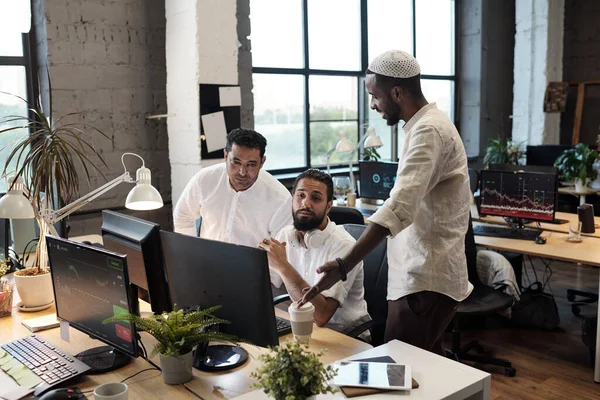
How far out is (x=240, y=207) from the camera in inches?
115

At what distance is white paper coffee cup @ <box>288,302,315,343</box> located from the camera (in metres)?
1.83

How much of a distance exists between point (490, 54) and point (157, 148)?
457 cm

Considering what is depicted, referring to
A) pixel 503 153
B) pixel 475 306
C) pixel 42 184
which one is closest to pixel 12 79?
pixel 42 184

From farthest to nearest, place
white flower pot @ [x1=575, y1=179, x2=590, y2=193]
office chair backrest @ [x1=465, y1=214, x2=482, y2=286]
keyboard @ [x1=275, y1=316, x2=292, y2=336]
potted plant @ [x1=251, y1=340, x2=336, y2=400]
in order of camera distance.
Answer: white flower pot @ [x1=575, y1=179, x2=590, y2=193] < office chair backrest @ [x1=465, y1=214, x2=482, y2=286] < keyboard @ [x1=275, y1=316, x2=292, y2=336] < potted plant @ [x1=251, y1=340, x2=336, y2=400]

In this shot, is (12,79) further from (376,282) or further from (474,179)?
(474,179)

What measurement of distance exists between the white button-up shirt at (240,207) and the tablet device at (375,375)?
4.13 feet

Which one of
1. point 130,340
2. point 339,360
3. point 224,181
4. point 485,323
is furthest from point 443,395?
point 485,323

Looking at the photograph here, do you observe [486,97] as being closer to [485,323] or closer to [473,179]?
[473,179]

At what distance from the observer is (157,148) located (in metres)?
4.28

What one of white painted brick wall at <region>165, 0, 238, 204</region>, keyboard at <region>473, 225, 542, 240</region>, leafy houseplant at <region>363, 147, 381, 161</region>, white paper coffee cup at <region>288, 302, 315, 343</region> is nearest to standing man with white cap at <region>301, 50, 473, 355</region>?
white paper coffee cup at <region>288, 302, 315, 343</region>

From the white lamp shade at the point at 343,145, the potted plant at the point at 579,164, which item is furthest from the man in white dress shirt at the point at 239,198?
the potted plant at the point at 579,164

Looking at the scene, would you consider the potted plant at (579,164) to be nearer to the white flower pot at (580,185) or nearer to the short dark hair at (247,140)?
the white flower pot at (580,185)

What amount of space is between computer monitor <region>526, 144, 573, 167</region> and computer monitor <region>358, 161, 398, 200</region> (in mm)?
2169

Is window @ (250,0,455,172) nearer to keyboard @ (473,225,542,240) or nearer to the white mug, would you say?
keyboard @ (473,225,542,240)
